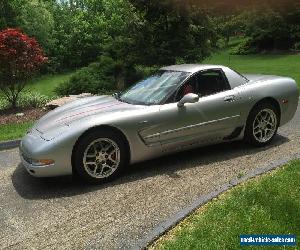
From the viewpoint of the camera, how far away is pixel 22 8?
38000 millimetres

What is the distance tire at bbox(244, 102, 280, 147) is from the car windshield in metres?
1.30

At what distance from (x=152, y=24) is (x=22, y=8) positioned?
79.6 feet

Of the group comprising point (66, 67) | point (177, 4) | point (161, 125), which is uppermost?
point (177, 4)

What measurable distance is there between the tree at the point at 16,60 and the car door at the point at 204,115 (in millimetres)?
7179

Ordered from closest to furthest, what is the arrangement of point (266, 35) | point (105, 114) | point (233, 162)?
point (105, 114), point (233, 162), point (266, 35)

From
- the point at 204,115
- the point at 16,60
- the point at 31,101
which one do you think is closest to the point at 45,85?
the point at 31,101

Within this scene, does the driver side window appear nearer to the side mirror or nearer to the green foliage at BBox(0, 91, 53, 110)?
the side mirror

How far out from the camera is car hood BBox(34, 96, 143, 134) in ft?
20.6

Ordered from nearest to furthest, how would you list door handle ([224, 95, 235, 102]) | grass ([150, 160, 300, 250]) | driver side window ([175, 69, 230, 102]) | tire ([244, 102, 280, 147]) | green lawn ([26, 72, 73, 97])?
grass ([150, 160, 300, 250]) < driver side window ([175, 69, 230, 102]) < door handle ([224, 95, 235, 102]) < tire ([244, 102, 280, 147]) < green lawn ([26, 72, 73, 97])

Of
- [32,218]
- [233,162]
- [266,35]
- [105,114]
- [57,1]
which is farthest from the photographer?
[57,1]

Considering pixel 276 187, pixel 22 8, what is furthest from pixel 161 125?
pixel 22 8

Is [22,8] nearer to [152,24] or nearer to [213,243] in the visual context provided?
[152,24]

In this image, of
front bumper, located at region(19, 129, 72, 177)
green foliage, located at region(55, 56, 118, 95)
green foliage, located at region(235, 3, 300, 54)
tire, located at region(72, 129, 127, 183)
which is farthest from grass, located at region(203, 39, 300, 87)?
front bumper, located at region(19, 129, 72, 177)

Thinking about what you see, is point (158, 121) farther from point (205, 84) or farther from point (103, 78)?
point (103, 78)
